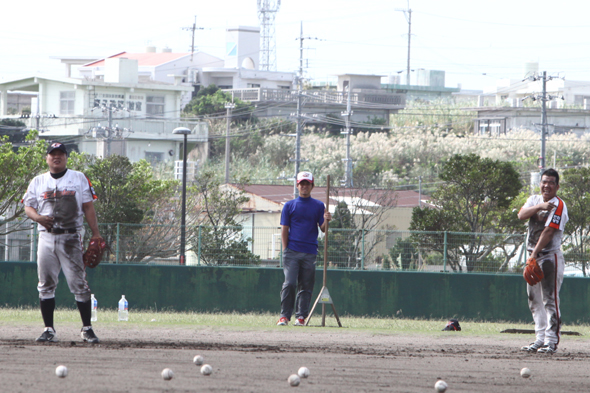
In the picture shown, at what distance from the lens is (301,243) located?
9969 millimetres

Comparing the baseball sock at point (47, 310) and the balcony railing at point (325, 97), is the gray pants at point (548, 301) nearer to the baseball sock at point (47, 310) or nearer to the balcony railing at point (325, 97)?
the baseball sock at point (47, 310)

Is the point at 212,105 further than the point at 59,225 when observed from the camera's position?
Yes

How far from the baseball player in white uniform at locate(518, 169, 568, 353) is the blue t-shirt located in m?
2.96

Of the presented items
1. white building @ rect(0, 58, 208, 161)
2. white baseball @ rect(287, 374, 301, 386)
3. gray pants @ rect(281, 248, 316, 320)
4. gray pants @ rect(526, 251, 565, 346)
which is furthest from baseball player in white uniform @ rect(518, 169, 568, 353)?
white building @ rect(0, 58, 208, 161)

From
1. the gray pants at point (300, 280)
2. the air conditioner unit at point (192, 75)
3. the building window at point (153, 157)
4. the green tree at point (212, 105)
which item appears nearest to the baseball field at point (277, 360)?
the gray pants at point (300, 280)

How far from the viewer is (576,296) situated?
17.0 meters

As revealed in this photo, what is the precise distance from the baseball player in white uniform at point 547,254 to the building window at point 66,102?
4444 centimetres

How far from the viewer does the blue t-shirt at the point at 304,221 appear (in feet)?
32.7

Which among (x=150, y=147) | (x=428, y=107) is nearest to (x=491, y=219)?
(x=150, y=147)

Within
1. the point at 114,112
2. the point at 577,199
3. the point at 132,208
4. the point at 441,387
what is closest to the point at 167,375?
the point at 441,387

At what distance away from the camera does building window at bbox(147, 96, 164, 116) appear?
5119cm

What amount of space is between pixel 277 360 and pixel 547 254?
9.58 feet

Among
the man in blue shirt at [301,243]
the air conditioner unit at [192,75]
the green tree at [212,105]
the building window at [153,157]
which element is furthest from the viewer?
the air conditioner unit at [192,75]

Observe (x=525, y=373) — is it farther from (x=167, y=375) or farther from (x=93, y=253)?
(x=93, y=253)
